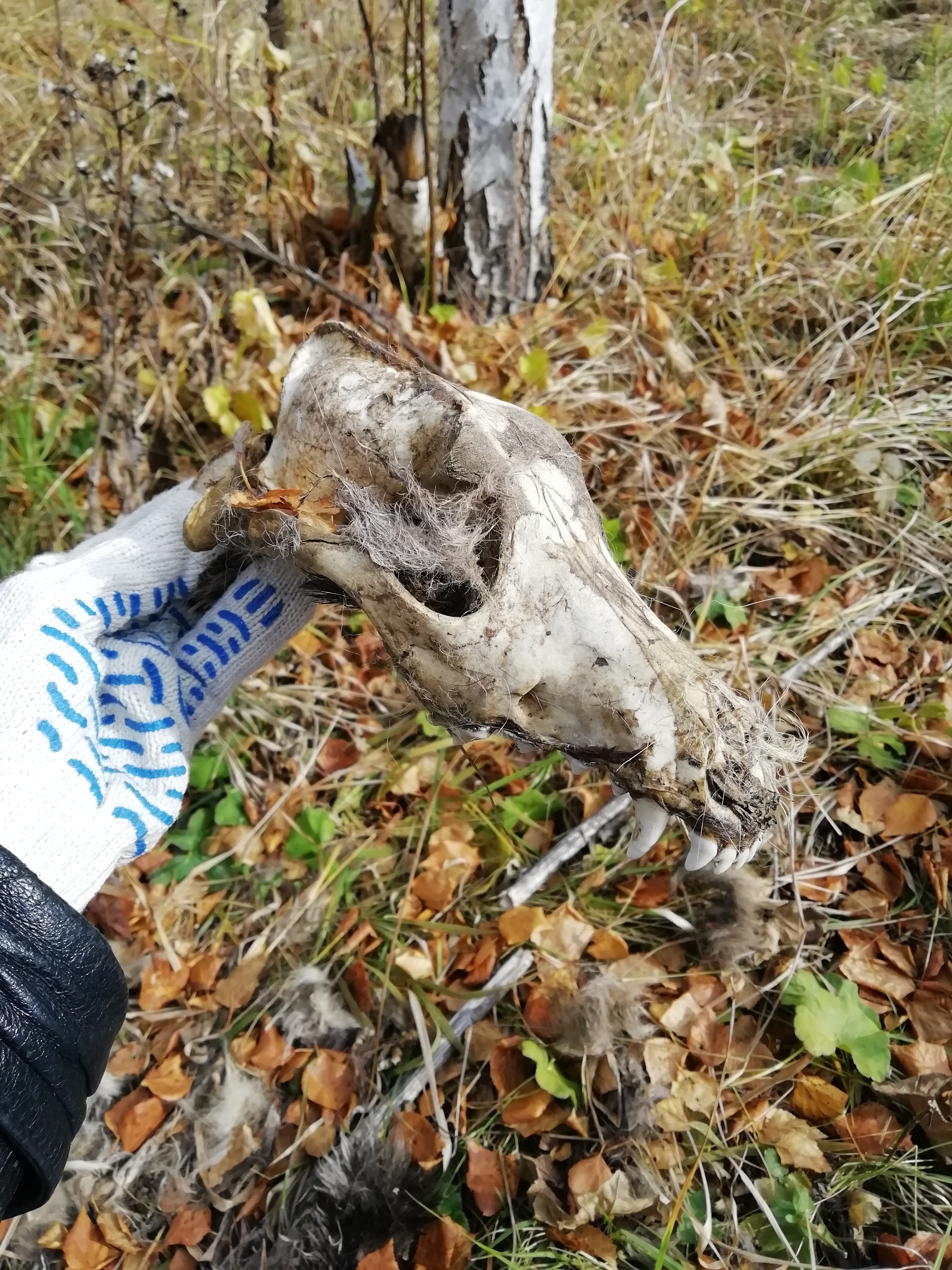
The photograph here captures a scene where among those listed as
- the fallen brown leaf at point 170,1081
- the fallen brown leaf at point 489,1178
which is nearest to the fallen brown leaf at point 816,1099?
the fallen brown leaf at point 489,1178

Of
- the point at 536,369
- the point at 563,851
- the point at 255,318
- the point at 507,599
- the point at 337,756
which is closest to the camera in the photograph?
the point at 507,599

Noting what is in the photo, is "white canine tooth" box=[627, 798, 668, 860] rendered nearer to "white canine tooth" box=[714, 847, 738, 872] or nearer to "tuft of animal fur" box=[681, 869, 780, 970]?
"white canine tooth" box=[714, 847, 738, 872]

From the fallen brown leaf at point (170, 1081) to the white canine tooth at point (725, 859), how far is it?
1.47 m

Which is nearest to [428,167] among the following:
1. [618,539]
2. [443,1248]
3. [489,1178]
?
[618,539]

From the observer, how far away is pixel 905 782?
2225 millimetres

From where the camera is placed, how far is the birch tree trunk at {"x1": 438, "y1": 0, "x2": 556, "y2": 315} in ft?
8.93

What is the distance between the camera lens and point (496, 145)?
9.65 ft

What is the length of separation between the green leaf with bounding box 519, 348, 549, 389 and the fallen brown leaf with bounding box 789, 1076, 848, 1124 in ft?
7.55

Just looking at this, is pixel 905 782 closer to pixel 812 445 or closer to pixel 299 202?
pixel 812 445

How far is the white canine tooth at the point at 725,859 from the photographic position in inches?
56.1

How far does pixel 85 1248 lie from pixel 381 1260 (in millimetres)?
719

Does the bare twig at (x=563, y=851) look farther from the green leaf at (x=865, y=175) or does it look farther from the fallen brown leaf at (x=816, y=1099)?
the green leaf at (x=865, y=175)

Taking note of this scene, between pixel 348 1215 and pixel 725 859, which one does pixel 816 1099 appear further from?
pixel 348 1215

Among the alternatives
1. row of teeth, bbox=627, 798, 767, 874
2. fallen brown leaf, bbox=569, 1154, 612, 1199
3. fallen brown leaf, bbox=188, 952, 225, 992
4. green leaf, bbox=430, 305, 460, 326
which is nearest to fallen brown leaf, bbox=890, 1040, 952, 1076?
fallen brown leaf, bbox=569, 1154, 612, 1199
